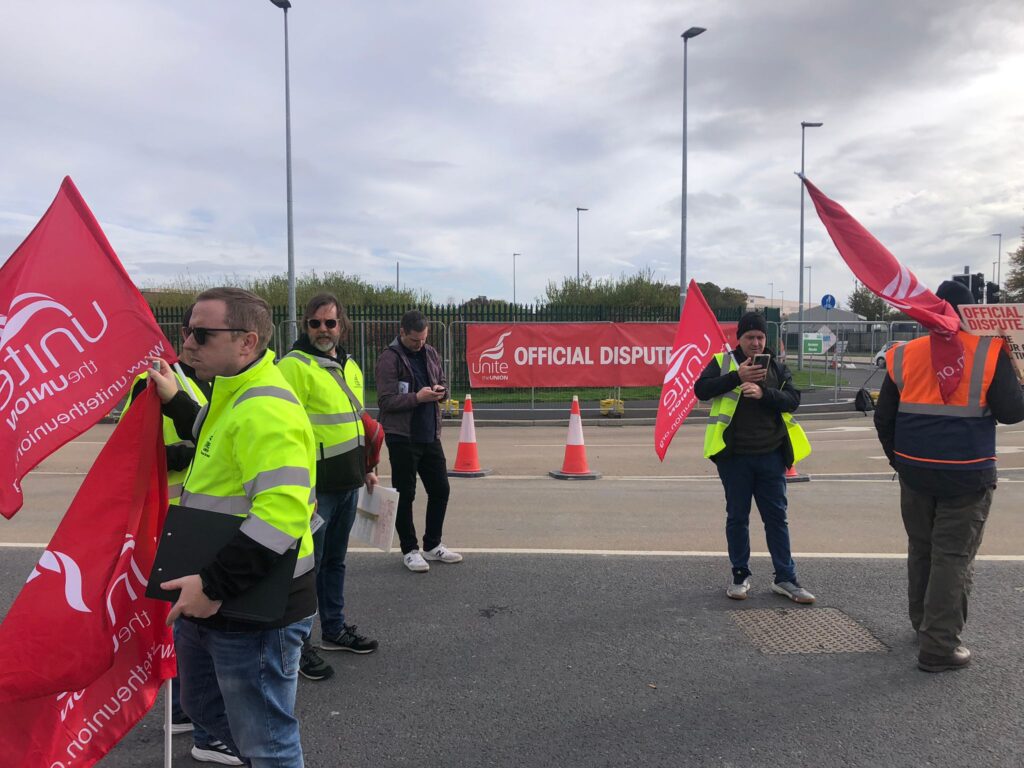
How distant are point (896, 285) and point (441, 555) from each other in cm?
357

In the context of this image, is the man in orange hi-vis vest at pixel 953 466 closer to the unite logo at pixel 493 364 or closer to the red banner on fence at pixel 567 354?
the red banner on fence at pixel 567 354

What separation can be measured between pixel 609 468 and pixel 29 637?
870 cm

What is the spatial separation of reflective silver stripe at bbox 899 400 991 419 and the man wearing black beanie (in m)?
0.86

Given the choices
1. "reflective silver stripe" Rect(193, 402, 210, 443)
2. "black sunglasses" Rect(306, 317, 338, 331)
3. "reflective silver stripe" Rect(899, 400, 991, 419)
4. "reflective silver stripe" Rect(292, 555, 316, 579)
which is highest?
"black sunglasses" Rect(306, 317, 338, 331)

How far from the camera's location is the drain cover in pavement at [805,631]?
4.02 meters

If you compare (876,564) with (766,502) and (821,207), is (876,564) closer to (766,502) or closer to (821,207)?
(766,502)

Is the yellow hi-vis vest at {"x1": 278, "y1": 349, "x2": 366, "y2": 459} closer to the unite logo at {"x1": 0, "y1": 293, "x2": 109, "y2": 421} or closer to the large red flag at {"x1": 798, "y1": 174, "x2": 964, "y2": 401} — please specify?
the unite logo at {"x1": 0, "y1": 293, "x2": 109, "y2": 421}

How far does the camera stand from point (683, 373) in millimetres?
5625

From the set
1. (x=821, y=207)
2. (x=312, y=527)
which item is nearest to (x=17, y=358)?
Result: (x=312, y=527)

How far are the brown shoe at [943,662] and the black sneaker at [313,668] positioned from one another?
9.91 feet

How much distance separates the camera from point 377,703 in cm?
343

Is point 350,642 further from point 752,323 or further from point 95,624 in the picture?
point 752,323

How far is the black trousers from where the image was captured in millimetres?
5199

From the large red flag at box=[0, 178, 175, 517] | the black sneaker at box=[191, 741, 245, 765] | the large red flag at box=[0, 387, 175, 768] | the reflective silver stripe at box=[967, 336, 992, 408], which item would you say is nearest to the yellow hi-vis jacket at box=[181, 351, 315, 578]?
the large red flag at box=[0, 387, 175, 768]
